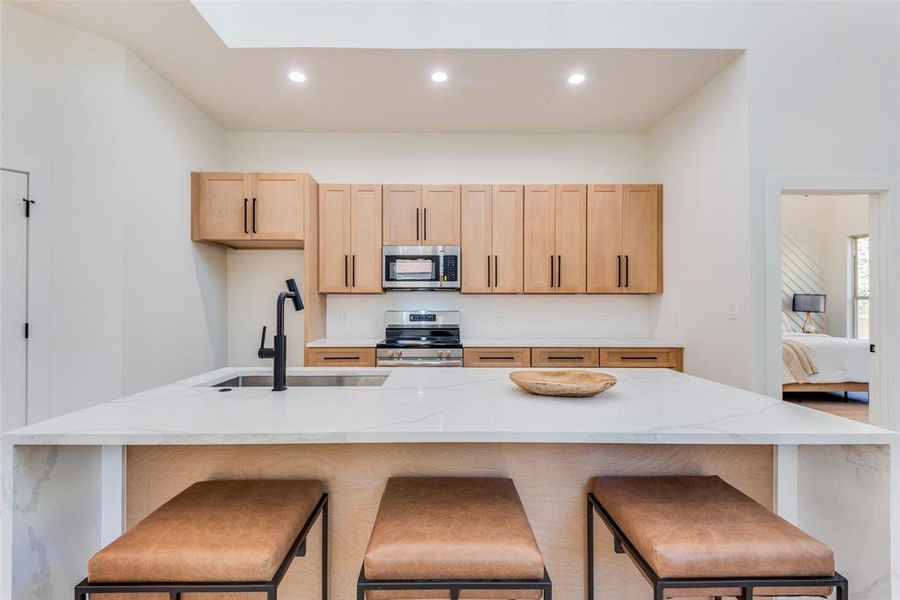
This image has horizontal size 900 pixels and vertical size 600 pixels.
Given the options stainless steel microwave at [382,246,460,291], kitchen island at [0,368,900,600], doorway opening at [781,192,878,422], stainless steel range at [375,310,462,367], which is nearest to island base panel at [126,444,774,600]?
kitchen island at [0,368,900,600]

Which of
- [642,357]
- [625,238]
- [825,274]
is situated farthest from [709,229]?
[825,274]

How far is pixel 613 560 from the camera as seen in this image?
142 centimetres

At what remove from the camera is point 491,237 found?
3.67m

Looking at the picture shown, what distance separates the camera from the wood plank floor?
422 centimetres

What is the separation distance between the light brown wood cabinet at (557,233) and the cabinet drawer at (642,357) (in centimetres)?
63

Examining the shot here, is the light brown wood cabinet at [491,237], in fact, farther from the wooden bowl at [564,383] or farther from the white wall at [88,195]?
the white wall at [88,195]

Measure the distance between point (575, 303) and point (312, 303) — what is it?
7.73 feet

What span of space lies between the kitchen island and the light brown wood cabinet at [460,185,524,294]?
212cm

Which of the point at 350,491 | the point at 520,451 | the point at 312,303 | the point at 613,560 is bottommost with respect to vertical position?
the point at 613,560

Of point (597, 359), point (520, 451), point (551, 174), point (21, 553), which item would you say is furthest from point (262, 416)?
point (551, 174)

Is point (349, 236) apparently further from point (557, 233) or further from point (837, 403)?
point (837, 403)

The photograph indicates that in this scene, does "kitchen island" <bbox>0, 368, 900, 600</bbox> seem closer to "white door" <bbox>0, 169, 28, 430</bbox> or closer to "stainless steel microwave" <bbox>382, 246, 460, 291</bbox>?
"white door" <bbox>0, 169, 28, 430</bbox>

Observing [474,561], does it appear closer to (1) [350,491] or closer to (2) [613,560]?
(1) [350,491]

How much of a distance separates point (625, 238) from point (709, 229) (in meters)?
0.73
